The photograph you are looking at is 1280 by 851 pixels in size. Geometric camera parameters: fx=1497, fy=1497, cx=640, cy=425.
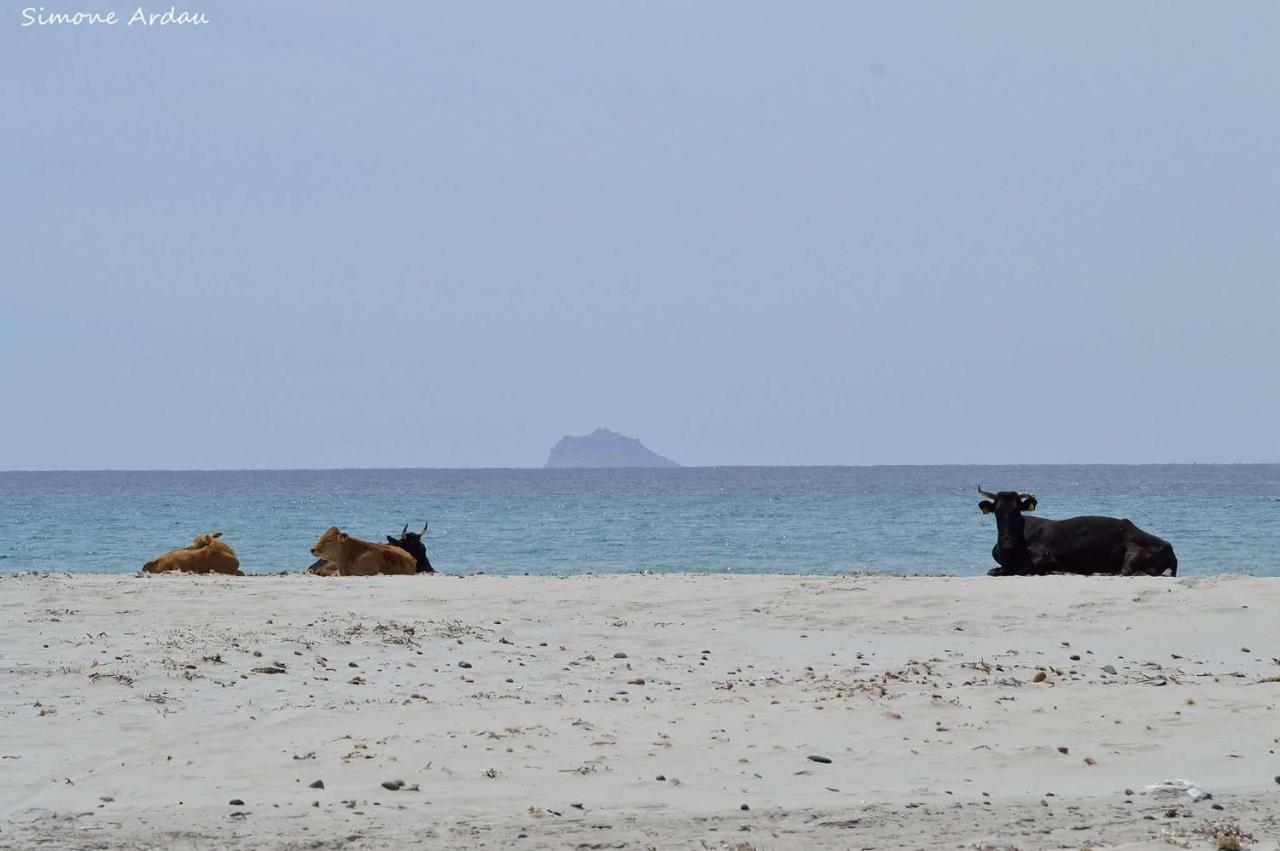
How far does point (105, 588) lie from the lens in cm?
1505

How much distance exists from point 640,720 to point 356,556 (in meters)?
12.1

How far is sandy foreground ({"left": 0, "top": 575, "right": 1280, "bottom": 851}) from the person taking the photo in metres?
6.64

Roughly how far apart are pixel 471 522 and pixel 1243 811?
49728 millimetres

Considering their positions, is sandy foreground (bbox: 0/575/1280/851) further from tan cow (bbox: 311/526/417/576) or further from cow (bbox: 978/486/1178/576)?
tan cow (bbox: 311/526/417/576)

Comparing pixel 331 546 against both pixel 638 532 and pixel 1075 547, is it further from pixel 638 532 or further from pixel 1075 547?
pixel 638 532

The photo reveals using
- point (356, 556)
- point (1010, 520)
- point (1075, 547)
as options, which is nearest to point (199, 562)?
point (356, 556)

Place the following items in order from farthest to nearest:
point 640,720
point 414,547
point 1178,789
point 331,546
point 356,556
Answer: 1. point 414,547
2. point 356,556
3. point 331,546
4. point 640,720
5. point 1178,789

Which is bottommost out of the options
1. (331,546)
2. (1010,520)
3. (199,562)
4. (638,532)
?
(638,532)

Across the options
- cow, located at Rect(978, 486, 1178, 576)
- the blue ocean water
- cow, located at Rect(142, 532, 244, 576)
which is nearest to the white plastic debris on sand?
cow, located at Rect(978, 486, 1178, 576)

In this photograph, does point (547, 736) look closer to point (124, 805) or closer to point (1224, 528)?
point (124, 805)

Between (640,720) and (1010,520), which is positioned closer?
(640,720)

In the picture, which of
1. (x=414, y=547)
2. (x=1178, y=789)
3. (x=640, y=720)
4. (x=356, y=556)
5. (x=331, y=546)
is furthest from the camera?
(x=414, y=547)

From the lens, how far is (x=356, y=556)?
20312mm

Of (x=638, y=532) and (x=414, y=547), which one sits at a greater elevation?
(x=414, y=547)
